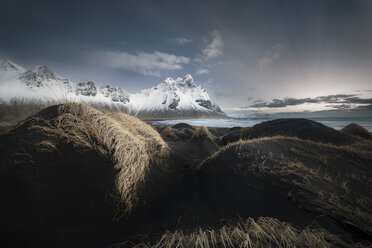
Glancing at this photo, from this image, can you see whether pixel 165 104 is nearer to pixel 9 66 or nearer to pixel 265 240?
pixel 265 240

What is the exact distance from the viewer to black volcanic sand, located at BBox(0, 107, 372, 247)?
1.25 m

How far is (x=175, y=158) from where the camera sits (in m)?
3.17

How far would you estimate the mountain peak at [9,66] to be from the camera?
144 metres

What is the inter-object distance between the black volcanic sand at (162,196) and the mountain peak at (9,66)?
249009 millimetres

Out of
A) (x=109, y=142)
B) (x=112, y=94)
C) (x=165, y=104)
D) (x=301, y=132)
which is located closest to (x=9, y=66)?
(x=112, y=94)

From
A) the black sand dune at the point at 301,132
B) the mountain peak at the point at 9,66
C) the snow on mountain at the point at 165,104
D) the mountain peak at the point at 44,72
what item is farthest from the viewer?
the snow on mountain at the point at 165,104

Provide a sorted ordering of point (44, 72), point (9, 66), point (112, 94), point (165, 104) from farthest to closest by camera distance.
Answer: point (112, 94) < point (165, 104) < point (9, 66) < point (44, 72)

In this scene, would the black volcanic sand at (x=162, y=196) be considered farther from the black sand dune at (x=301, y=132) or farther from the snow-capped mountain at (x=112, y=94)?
the snow-capped mountain at (x=112, y=94)

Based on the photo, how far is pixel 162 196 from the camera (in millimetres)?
1983

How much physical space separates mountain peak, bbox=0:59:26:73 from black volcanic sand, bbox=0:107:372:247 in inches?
9804

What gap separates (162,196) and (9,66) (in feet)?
868

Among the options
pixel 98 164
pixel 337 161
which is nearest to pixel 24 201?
pixel 98 164

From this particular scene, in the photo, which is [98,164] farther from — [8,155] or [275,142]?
[275,142]

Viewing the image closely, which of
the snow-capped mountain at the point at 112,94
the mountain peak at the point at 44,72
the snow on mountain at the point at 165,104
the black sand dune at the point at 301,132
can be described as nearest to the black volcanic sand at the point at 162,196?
the black sand dune at the point at 301,132
